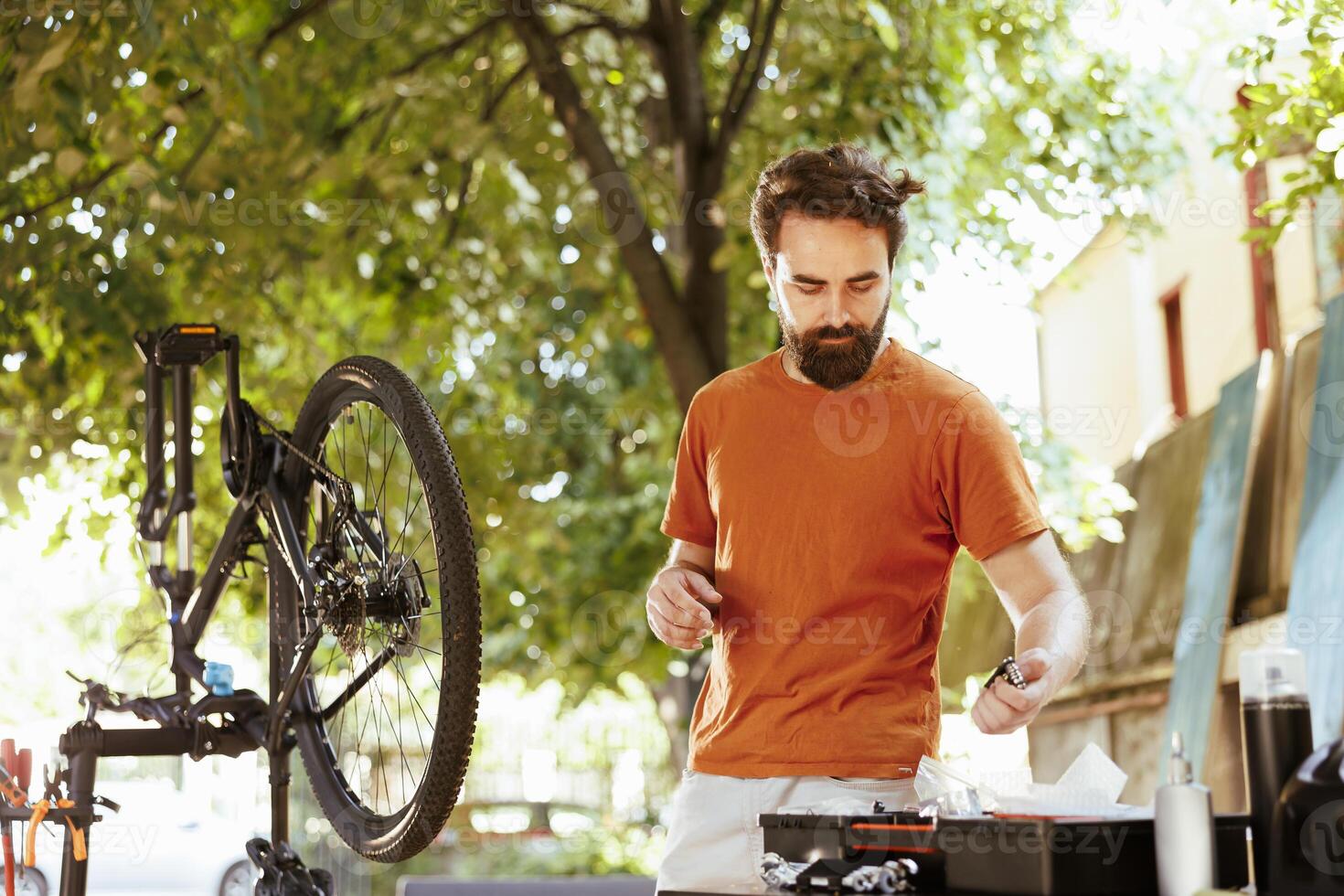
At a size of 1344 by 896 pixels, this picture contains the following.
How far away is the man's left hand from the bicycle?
0.68m

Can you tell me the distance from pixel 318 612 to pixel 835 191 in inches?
36.8

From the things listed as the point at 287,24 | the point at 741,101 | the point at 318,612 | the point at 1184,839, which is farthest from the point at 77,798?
the point at 741,101

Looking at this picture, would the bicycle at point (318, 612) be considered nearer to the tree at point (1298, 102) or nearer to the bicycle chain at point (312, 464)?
the bicycle chain at point (312, 464)

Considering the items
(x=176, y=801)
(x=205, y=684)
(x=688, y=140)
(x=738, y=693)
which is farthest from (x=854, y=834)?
(x=176, y=801)

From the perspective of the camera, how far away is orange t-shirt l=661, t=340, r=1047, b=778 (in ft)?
6.36

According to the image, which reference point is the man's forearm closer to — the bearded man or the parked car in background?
the bearded man

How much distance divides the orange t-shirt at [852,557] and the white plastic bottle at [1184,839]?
0.66 meters

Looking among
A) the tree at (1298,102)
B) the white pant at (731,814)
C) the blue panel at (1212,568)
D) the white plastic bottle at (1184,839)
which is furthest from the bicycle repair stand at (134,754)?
the blue panel at (1212,568)

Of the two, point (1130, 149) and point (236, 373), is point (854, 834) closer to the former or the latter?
point (236, 373)

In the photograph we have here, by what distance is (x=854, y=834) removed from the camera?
141cm

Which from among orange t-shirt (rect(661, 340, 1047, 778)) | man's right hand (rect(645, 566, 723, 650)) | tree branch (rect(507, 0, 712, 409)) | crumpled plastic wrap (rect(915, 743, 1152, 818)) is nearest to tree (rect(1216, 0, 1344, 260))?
orange t-shirt (rect(661, 340, 1047, 778))

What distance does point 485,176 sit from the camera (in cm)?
629

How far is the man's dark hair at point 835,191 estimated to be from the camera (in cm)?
200

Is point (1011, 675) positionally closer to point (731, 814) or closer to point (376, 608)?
point (731, 814)
